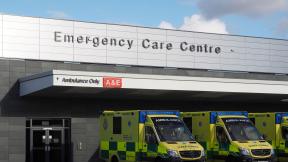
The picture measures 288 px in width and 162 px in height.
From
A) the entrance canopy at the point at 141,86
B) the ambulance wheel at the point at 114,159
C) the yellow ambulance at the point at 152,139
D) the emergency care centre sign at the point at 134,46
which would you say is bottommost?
the ambulance wheel at the point at 114,159

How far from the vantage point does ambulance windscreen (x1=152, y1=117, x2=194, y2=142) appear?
2003cm

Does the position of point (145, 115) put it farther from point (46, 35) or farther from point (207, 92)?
point (46, 35)

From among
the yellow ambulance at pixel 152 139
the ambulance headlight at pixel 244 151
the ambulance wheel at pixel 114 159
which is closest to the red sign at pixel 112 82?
the yellow ambulance at pixel 152 139

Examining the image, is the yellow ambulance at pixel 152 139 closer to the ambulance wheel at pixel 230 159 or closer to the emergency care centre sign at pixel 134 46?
the ambulance wheel at pixel 230 159

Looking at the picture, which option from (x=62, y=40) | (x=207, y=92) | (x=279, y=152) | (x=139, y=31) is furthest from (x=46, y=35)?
(x=279, y=152)

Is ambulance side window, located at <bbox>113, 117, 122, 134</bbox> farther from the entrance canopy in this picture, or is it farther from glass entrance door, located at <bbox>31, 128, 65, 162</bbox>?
glass entrance door, located at <bbox>31, 128, 65, 162</bbox>

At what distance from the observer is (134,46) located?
93.7 ft

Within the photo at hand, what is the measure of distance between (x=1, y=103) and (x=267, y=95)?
13089 mm

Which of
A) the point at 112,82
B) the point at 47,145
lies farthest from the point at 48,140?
the point at 112,82

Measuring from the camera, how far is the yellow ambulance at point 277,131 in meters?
22.7

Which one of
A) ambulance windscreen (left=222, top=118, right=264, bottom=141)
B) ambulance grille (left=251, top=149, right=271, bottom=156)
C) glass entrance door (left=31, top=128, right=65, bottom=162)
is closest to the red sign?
ambulance windscreen (left=222, top=118, right=264, bottom=141)

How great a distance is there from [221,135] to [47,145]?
8.73 m

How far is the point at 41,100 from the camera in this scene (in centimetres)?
2584

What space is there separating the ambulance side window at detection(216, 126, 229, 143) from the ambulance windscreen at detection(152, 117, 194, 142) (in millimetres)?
1544
